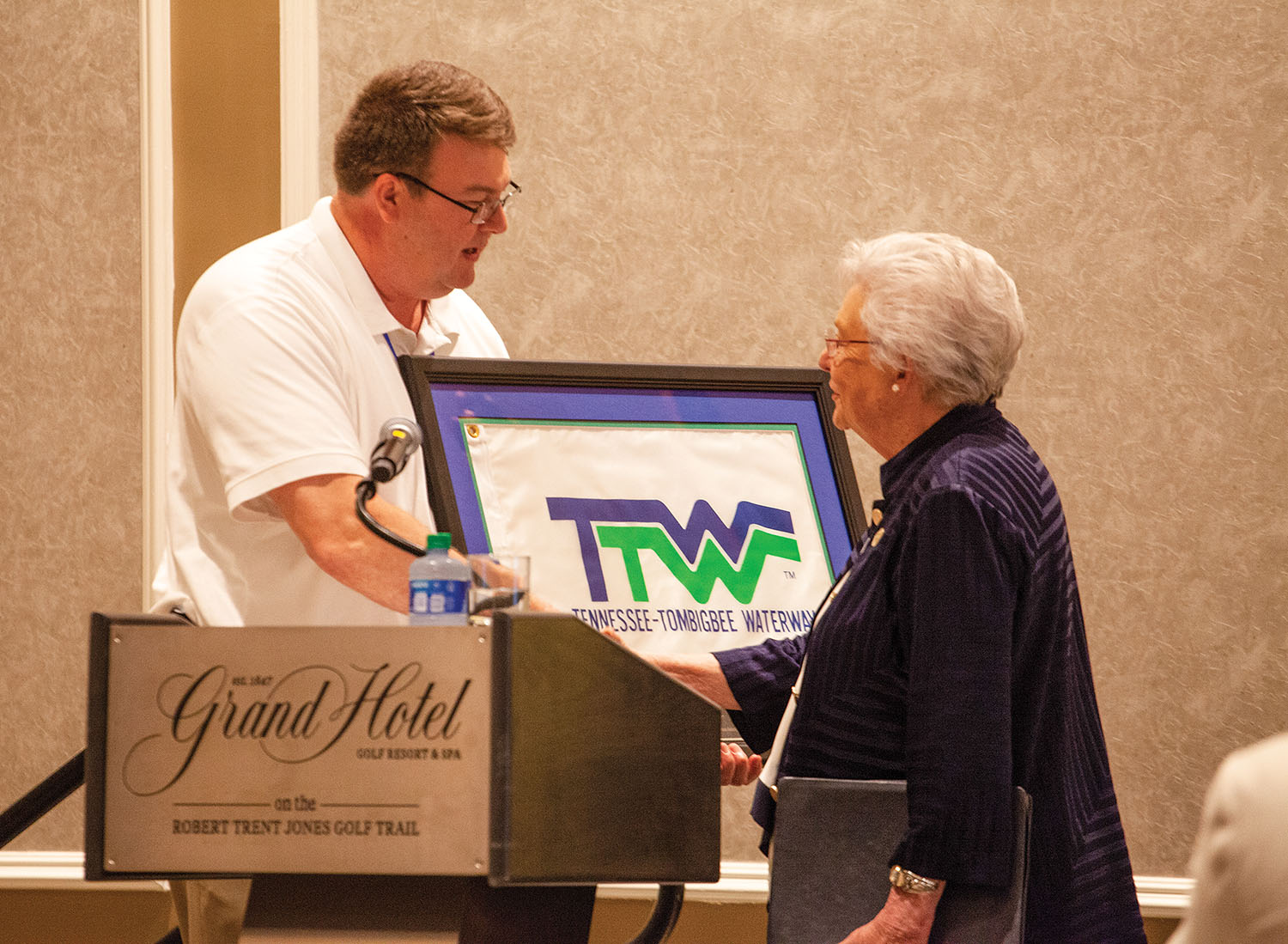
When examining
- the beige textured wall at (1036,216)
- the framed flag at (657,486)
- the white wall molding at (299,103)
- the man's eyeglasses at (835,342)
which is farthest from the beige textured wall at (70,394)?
the man's eyeglasses at (835,342)

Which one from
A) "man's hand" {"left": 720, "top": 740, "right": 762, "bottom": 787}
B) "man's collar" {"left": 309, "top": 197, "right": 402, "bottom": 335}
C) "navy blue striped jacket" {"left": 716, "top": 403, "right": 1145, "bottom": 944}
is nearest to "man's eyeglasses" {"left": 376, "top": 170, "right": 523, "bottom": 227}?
"man's collar" {"left": 309, "top": 197, "right": 402, "bottom": 335}

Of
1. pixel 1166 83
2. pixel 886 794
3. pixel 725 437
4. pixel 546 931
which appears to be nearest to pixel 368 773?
pixel 546 931

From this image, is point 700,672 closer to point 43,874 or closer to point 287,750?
point 287,750

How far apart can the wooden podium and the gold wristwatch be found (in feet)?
1.22

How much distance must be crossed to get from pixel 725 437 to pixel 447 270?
52 centimetres

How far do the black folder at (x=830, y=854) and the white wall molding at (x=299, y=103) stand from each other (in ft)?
7.18

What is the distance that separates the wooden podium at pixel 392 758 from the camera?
1292 millimetres

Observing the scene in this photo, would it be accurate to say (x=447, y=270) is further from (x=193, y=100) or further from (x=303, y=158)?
(x=193, y=100)

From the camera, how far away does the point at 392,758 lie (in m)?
1.31

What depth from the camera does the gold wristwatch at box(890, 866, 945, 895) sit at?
1.64m

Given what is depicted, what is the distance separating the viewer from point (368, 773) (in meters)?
1.32

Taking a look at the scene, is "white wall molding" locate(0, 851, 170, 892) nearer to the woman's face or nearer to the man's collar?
the man's collar

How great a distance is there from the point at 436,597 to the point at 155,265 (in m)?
2.23

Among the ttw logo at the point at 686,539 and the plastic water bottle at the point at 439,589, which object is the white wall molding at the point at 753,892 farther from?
the plastic water bottle at the point at 439,589
